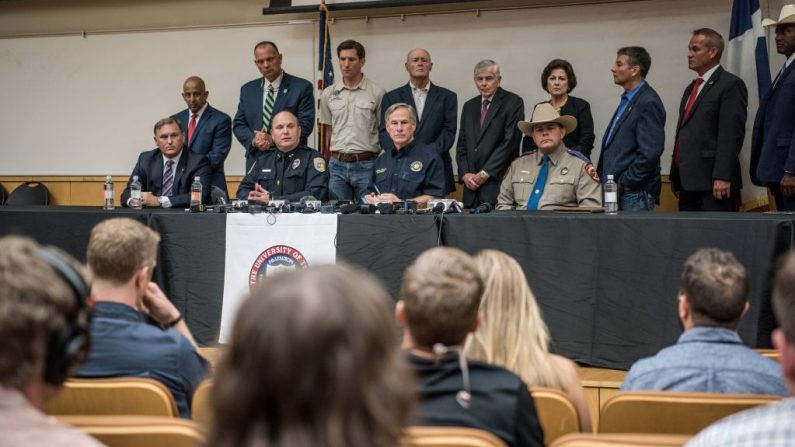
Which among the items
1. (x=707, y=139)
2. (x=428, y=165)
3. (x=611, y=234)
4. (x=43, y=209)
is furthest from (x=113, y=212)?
(x=707, y=139)

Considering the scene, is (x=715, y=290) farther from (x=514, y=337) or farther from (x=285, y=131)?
(x=285, y=131)

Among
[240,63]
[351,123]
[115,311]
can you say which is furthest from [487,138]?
[115,311]

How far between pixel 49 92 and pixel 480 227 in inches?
238

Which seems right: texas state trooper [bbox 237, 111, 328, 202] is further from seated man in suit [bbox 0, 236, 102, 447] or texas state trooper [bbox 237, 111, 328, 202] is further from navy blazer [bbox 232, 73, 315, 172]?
seated man in suit [bbox 0, 236, 102, 447]

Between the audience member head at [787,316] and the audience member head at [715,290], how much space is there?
0.84m

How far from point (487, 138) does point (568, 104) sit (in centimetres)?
66

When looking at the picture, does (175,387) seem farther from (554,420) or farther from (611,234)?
(611,234)

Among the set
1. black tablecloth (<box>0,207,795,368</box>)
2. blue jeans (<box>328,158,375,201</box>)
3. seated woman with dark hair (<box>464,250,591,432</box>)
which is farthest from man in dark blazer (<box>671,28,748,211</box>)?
seated woman with dark hair (<box>464,250,591,432</box>)

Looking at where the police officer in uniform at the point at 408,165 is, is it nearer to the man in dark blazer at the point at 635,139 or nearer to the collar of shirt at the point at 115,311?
the man in dark blazer at the point at 635,139

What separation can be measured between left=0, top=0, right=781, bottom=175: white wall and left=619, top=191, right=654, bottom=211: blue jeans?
56.4 inches

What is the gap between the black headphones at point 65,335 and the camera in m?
1.06

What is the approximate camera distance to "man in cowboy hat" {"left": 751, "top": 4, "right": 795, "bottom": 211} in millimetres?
4949

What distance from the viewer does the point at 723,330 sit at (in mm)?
2016

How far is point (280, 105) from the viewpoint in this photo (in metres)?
6.32
